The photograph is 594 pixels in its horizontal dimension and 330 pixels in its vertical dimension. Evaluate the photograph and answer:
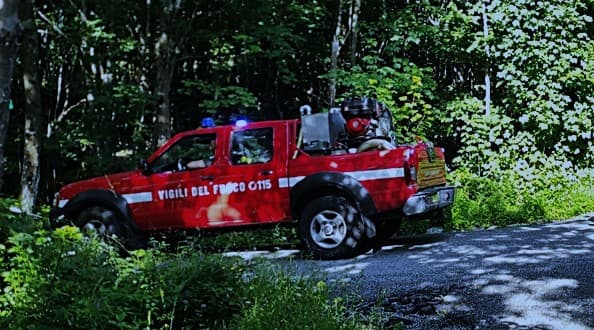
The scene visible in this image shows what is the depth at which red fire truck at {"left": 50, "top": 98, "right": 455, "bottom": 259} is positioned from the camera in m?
8.16

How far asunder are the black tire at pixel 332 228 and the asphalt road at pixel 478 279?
0.22m

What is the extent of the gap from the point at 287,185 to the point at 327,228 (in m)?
0.76

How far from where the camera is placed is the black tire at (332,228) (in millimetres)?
8211

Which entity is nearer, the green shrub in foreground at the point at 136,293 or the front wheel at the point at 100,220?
the green shrub in foreground at the point at 136,293

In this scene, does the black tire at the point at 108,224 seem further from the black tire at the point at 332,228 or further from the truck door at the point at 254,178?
the black tire at the point at 332,228

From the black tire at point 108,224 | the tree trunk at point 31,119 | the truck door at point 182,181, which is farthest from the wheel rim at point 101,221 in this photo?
the tree trunk at point 31,119

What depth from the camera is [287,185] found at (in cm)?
857

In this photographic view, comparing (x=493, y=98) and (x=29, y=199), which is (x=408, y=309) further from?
(x=493, y=98)

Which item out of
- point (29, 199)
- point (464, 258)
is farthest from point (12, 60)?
point (29, 199)

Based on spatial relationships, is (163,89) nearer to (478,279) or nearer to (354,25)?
(354,25)

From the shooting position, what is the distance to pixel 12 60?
4645 millimetres

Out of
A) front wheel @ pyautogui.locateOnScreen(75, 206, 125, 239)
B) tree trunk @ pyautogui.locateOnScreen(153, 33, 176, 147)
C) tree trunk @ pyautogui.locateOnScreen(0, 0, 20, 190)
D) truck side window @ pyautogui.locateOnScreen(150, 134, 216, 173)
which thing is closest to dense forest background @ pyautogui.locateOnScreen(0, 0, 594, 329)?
tree trunk @ pyautogui.locateOnScreen(153, 33, 176, 147)

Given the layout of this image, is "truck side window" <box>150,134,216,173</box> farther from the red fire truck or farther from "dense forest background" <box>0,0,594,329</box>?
"dense forest background" <box>0,0,594,329</box>

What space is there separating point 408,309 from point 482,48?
9.86m
